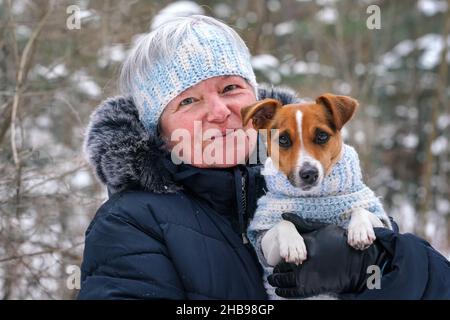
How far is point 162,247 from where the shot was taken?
240 cm

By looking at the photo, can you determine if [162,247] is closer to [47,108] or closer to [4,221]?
[4,221]

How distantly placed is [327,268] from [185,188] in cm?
71

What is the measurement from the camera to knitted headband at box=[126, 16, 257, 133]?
2666 mm

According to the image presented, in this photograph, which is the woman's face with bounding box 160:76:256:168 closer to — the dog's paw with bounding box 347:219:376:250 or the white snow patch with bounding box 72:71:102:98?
the dog's paw with bounding box 347:219:376:250

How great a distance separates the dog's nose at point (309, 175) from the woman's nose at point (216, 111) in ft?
1.42

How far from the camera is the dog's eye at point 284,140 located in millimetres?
2848

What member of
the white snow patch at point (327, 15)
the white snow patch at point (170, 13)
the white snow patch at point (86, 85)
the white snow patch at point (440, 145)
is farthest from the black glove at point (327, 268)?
the white snow patch at point (440, 145)

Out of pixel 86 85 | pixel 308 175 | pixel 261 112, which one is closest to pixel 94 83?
pixel 86 85

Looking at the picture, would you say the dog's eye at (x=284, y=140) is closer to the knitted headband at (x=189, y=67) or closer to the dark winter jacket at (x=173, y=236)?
the dark winter jacket at (x=173, y=236)

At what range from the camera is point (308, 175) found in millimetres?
2691

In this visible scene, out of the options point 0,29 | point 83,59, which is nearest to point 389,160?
point 83,59

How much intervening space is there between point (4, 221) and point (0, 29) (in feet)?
5.59

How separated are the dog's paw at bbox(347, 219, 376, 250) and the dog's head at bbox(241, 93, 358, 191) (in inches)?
11.6
